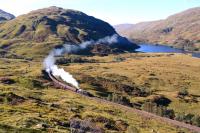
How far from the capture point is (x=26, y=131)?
241ft

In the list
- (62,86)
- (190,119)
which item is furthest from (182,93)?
(190,119)

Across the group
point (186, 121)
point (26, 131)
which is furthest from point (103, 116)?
point (26, 131)

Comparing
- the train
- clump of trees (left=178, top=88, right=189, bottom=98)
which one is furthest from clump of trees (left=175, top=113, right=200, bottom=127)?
clump of trees (left=178, top=88, right=189, bottom=98)

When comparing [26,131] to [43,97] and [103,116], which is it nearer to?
[103,116]

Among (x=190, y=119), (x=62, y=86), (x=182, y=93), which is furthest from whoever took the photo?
(x=182, y=93)

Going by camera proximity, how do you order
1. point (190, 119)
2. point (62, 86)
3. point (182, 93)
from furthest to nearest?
point (182, 93)
point (62, 86)
point (190, 119)

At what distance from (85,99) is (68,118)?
116ft

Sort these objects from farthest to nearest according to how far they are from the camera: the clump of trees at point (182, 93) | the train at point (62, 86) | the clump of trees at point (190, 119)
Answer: the clump of trees at point (182, 93), the train at point (62, 86), the clump of trees at point (190, 119)

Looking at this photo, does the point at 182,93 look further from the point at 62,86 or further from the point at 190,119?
the point at 190,119

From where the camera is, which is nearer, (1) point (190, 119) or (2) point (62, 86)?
(1) point (190, 119)

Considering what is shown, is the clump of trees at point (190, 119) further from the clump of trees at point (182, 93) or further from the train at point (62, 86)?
the clump of trees at point (182, 93)

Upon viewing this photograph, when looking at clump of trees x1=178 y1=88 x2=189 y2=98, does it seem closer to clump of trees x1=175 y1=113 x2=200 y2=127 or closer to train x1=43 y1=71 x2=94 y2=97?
train x1=43 y1=71 x2=94 y2=97

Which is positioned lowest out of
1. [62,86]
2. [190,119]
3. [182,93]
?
[182,93]

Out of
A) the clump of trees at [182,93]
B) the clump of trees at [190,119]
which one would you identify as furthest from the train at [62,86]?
the clump of trees at [182,93]
